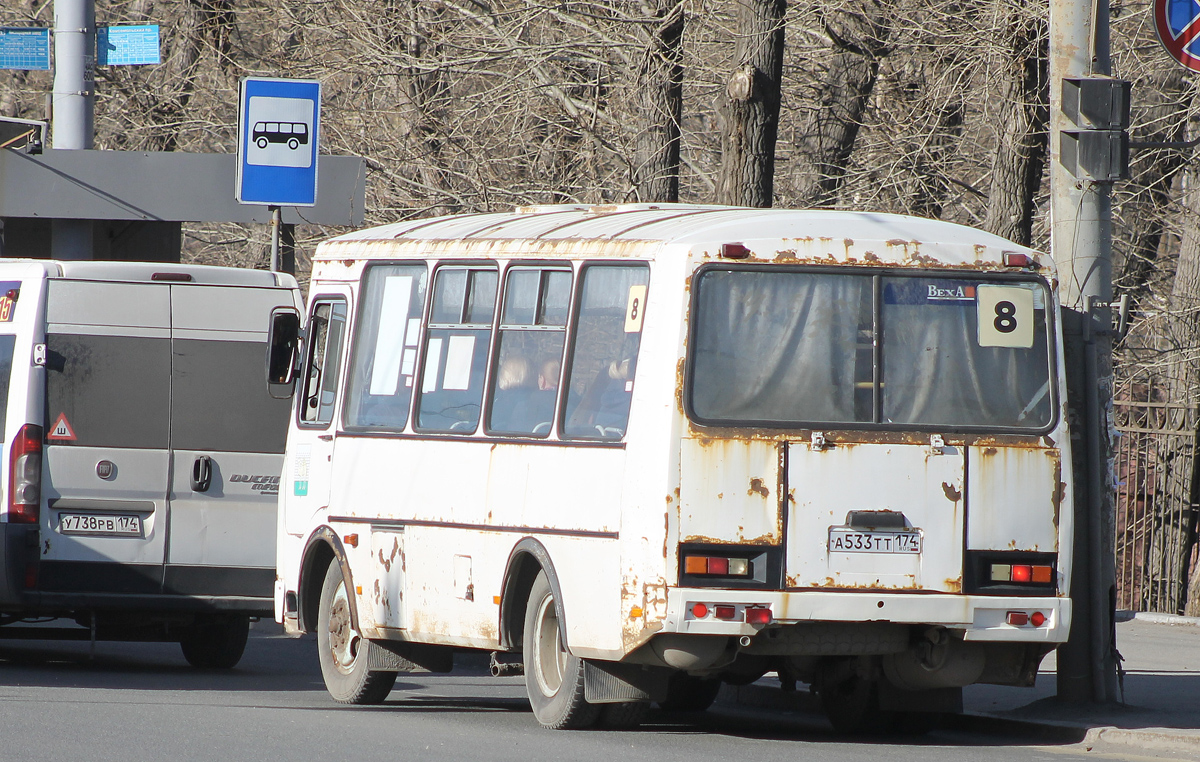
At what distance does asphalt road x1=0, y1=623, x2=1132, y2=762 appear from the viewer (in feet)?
27.9

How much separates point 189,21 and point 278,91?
421 inches

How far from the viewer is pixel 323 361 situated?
11.4m

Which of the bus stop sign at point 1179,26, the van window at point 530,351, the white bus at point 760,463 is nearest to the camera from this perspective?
the white bus at point 760,463

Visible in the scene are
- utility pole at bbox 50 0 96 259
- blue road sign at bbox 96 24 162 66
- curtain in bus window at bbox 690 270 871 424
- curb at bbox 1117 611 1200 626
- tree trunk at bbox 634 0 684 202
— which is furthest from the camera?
tree trunk at bbox 634 0 684 202

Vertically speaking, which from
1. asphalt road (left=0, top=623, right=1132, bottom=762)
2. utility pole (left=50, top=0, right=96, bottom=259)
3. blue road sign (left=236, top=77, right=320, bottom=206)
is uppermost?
utility pole (left=50, top=0, right=96, bottom=259)

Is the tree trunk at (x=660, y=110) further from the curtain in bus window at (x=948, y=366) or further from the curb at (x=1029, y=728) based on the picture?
the curtain in bus window at (x=948, y=366)

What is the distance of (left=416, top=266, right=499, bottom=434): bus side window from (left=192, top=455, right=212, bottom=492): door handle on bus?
2.22m

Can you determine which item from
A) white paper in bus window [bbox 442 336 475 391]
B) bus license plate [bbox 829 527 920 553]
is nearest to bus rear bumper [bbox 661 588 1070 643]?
bus license plate [bbox 829 527 920 553]

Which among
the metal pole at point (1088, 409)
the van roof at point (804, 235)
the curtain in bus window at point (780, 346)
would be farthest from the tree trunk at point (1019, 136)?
the curtain in bus window at point (780, 346)

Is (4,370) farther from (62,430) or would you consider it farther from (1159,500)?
(1159,500)

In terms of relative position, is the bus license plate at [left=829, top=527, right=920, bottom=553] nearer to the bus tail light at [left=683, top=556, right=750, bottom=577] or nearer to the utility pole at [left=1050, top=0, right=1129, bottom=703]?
the bus tail light at [left=683, top=556, right=750, bottom=577]

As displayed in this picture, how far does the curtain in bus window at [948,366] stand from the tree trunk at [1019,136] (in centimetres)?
618

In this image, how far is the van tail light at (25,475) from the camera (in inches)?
454

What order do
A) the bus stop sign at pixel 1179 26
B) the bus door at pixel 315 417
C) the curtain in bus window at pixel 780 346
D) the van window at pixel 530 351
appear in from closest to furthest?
the curtain in bus window at pixel 780 346 → the van window at pixel 530 351 → the bus stop sign at pixel 1179 26 → the bus door at pixel 315 417
